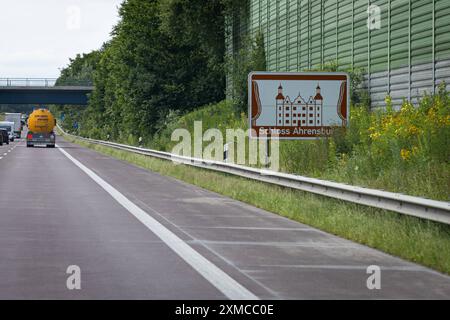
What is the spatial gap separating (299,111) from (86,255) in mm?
15416

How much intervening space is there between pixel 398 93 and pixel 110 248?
1767cm

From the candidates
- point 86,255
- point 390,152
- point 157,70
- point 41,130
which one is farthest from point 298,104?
point 41,130

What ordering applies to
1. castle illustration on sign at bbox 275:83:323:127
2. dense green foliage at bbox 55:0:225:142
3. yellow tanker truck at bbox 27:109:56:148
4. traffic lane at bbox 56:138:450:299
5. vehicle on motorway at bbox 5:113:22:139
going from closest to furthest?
1. traffic lane at bbox 56:138:450:299
2. castle illustration on sign at bbox 275:83:323:127
3. dense green foliage at bbox 55:0:225:142
4. yellow tanker truck at bbox 27:109:56:148
5. vehicle on motorway at bbox 5:113:22:139

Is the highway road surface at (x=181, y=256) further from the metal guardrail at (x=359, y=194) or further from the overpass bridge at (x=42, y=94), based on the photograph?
the overpass bridge at (x=42, y=94)

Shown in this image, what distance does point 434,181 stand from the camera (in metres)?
15.8

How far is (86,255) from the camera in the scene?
1135 centimetres

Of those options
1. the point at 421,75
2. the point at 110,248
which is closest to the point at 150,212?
the point at 110,248

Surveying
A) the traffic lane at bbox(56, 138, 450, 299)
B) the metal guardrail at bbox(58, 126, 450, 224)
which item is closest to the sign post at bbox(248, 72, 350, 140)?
the metal guardrail at bbox(58, 126, 450, 224)

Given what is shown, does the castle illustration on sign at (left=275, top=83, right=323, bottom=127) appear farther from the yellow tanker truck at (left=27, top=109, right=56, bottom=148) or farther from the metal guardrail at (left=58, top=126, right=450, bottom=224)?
the yellow tanker truck at (left=27, top=109, right=56, bottom=148)

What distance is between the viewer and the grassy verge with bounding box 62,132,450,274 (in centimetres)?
1138

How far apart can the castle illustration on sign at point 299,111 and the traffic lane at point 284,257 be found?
7.12 meters

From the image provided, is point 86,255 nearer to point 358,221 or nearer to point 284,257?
point 284,257

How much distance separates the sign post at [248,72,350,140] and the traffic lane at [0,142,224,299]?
7179mm

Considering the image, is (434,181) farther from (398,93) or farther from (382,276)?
(398,93)
